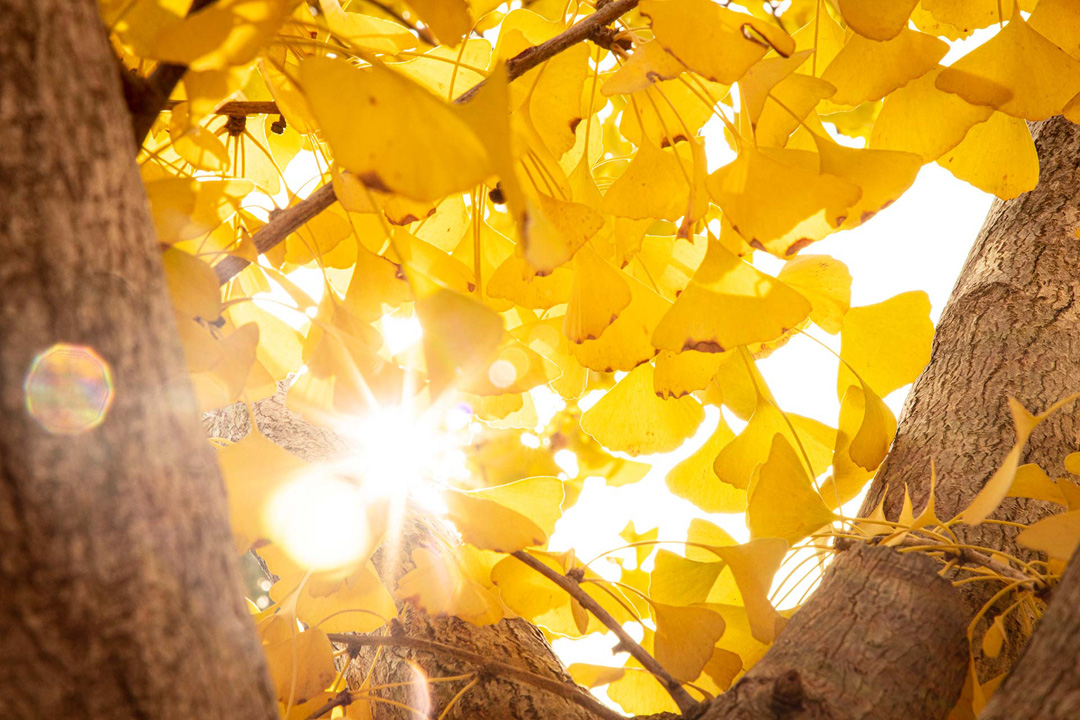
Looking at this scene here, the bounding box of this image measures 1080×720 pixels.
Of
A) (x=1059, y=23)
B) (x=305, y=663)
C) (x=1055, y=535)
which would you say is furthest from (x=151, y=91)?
(x=1059, y=23)

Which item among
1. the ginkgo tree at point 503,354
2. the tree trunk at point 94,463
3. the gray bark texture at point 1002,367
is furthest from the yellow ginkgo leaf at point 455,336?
the gray bark texture at point 1002,367

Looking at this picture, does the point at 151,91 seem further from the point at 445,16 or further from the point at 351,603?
the point at 351,603

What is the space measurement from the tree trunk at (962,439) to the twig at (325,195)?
14.5 inches

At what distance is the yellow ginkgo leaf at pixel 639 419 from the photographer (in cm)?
75

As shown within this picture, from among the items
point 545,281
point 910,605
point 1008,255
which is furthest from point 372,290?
point 1008,255

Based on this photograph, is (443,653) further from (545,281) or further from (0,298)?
(0,298)

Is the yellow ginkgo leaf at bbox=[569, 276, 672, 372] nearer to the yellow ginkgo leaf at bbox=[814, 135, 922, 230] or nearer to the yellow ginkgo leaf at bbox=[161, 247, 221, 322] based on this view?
the yellow ginkgo leaf at bbox=[814, 135, 922, 230]

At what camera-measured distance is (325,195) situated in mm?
468

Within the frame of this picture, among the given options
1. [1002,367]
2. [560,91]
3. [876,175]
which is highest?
[560,91]

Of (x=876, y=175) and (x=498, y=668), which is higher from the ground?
(x=876, y=175)

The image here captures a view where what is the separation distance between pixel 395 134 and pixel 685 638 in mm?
388

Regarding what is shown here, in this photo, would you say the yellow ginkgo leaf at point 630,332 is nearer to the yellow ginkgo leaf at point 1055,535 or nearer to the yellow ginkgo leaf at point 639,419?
the yellow ginkgo leaf at point 639,419

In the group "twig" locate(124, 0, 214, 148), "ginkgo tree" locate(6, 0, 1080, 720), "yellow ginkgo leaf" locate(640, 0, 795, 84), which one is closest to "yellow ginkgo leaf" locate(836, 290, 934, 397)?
"ginkgo tree" locate(6, 0, 1080, 720)

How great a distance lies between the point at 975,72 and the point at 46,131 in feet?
1.80
